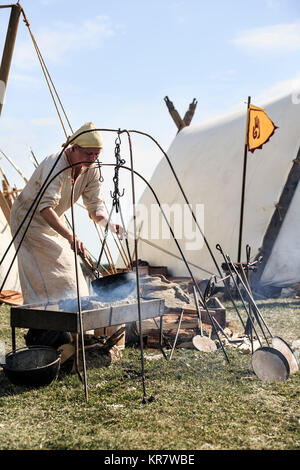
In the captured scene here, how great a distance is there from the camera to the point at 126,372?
3.04 m

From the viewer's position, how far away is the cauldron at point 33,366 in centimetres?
268

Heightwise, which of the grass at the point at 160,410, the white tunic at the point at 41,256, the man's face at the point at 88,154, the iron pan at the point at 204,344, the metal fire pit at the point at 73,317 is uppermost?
the man's face at the point at 88,154

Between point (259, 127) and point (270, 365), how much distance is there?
2743mm

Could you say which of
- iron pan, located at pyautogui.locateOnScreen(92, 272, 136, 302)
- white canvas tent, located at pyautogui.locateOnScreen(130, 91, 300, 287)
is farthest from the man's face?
white canvas tent, located at pyautogui.locateOnScreen(130, 91, 300, 287)

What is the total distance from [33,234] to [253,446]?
2040 millimetres

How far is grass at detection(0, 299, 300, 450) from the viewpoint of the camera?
6.61 ft

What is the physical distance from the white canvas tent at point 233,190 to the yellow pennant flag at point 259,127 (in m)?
2.25

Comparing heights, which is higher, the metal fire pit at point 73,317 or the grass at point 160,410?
the metal fire pit at point 73,317

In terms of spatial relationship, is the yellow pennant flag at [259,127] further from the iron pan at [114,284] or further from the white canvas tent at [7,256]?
the white canvas tent at [7,256]

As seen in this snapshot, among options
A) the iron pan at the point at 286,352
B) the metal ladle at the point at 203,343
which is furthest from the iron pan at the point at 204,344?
the iron pan at the point at 286,352

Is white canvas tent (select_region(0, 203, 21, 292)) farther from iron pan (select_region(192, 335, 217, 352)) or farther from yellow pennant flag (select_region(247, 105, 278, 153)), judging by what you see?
yellow pennant flag (select_region(247, 105, 278, 153))

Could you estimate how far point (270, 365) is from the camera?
113 inches

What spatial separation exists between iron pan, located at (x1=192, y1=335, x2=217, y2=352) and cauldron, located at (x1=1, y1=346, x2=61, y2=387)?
1188 millimetres

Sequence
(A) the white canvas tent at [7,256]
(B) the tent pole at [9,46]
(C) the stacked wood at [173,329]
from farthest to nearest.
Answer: (A) the white canvas tent at [7,256]
(C) the stacked wood at [173,329]
(B) the tent pole at [9,46]
